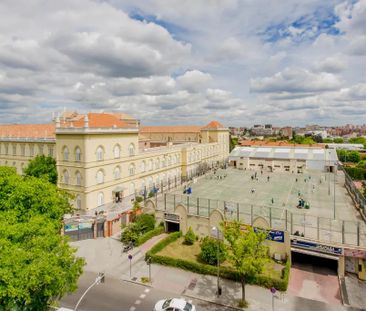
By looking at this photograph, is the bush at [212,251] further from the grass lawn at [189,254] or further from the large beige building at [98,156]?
the large beige building at [98,156]

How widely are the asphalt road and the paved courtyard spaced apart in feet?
42.6

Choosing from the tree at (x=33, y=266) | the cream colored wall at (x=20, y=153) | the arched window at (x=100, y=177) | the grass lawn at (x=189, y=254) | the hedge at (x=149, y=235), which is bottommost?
the grass lawn at (x=189, y=254)

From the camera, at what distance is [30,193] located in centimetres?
2453

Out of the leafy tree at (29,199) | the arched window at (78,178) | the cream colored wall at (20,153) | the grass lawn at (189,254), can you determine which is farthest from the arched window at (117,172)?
the leafy tree at (29,199)

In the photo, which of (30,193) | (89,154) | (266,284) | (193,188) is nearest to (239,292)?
(266,284)

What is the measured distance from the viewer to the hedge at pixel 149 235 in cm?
3331

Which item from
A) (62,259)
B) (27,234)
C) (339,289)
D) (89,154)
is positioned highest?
(89,154)

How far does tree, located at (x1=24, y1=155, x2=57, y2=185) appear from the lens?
45.0 metres

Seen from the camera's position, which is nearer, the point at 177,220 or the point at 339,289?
the point at 339,289

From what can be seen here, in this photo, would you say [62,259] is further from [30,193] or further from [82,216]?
[82,216]

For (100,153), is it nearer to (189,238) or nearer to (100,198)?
(100,198)

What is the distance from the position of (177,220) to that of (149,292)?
1317cm

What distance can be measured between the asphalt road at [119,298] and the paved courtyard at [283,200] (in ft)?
42.6

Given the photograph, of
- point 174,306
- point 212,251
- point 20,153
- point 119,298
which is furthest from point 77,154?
point 174,306
